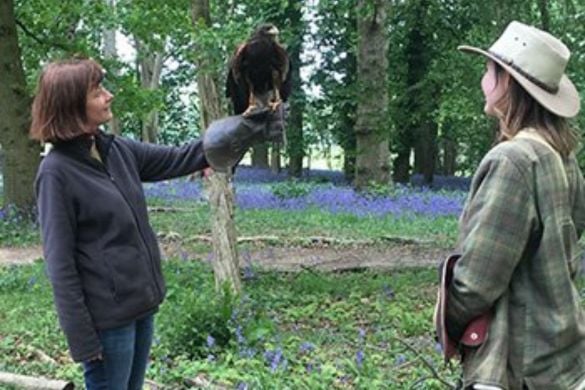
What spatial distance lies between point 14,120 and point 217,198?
24.5 feet

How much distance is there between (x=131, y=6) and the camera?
13102mm

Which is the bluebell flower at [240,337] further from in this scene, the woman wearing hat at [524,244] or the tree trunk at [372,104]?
the tree trunk at [372,104]

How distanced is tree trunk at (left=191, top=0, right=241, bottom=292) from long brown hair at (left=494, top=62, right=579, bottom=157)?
4666mm

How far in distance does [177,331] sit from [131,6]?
835 centimetres

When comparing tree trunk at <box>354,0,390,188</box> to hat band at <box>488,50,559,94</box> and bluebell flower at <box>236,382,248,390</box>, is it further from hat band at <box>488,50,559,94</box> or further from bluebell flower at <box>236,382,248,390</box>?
hat band at <box>488,50,559,94</box>

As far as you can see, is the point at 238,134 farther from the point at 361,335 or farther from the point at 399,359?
the point at 361,335

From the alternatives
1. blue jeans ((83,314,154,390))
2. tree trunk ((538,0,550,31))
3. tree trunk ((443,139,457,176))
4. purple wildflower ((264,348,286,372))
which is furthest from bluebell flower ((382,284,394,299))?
tree trunk ((443,139,457,176))

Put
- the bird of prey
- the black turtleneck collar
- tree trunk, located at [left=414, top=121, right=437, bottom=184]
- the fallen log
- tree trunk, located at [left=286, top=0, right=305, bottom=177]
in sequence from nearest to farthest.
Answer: the black turtleneck collar → the bird of prey → the fallen log → tree trunk, located at [left=414, top=121, right=437, bottom=184] → tree trunk, located at [left=286, top=0, right=305, bottom=177]

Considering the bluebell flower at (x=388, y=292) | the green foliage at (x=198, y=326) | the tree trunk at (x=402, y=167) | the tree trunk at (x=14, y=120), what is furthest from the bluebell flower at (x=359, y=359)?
the tree trunk at (x=402, y=167)

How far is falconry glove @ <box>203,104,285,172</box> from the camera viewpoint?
341 cm

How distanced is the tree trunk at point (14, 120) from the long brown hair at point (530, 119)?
12.1 metres

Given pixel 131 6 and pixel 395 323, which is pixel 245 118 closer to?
pixel 395 323

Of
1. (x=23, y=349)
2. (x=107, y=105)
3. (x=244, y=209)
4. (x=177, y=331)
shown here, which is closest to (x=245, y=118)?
(x=107, y=105)

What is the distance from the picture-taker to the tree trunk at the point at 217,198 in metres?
7.20
